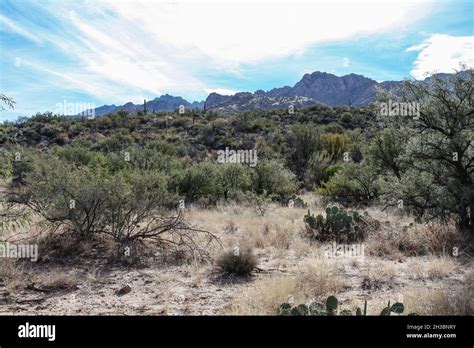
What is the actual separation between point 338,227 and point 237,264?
3324 millimetres

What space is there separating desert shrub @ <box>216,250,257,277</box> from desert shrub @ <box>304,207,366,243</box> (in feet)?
9.76

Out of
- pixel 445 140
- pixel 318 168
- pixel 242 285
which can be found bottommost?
pixel 242 285

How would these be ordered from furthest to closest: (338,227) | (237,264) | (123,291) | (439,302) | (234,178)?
(234,178) < (338,227) < (237,264) < (123,291) < (439,302)

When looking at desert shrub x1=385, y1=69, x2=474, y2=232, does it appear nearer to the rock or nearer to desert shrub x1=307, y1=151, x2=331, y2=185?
the rock

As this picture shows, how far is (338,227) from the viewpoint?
8773mm

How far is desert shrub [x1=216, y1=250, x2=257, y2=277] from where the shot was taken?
20.9 feet

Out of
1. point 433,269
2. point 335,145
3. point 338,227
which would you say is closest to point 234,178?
point 338,227

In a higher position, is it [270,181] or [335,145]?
[335,145]

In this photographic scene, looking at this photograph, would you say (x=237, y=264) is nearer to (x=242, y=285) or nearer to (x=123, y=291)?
(x=242, y=285)

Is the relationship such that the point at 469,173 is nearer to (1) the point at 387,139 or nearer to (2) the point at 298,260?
(2) the point at 298,260

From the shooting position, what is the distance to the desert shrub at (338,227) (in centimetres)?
880

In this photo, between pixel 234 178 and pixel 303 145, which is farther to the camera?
pixel 303 145
